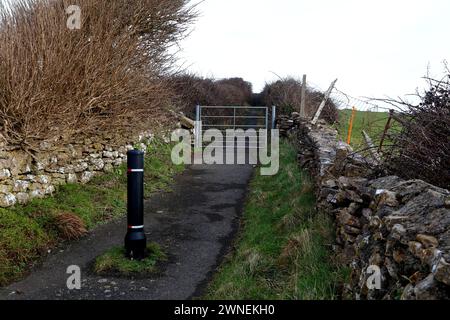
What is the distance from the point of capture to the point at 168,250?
211 inches

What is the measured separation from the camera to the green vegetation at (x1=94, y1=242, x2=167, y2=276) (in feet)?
15.0

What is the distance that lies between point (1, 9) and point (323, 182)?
6144mm

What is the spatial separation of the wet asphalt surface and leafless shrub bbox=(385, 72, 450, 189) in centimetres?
249

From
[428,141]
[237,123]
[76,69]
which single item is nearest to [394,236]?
[428,141]

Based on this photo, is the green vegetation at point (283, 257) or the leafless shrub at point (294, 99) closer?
the green vegetation at point (283, 257)

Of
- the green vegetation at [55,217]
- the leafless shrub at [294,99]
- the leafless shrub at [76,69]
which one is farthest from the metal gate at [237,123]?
the green vegetation at [55,217]

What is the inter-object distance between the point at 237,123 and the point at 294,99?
12.0 feet

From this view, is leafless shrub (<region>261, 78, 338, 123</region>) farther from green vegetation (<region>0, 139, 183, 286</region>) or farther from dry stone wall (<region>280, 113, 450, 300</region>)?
dry stone wall (<region>280, 113, 450, 300</region>)

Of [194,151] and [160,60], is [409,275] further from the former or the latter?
[194,151]

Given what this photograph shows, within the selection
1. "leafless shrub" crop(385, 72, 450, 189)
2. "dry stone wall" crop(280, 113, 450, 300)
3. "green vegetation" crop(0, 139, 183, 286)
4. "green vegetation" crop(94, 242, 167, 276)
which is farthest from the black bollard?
"leafless shrub" crop(385, 72, 450, 189)

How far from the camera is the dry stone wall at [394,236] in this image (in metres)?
2.33

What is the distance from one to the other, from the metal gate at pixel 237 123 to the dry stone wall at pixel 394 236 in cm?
1000

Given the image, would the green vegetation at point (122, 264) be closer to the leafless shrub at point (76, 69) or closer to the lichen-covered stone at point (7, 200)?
the lichen-covered stone at point (7, 200)

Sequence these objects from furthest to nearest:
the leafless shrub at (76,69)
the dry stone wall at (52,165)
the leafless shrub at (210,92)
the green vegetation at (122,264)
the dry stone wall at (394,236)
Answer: the leafless shrub at (210,92) < the leafless shrub at (76,69) < the dry stone wall at (52,165) < the green vegetation at (122,264) < the dry stone wall at (394,236)
